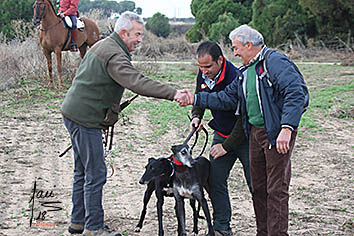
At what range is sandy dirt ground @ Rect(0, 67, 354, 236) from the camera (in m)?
4.80

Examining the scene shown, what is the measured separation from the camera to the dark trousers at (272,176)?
3666mm

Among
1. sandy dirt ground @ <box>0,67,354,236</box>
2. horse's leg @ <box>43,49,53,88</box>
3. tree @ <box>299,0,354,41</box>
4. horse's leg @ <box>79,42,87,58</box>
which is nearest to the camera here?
sandy dirt ground @ <box>0,67,354,236</box>

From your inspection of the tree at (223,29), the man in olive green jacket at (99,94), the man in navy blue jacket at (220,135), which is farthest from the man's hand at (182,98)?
the tree at (223,29)

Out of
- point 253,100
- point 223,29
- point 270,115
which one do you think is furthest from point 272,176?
point 223,29

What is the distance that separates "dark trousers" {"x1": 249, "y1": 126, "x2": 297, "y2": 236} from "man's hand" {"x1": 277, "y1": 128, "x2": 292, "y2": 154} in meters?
0.12

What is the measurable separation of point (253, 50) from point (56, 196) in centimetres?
318

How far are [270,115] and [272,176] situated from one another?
1.69ft

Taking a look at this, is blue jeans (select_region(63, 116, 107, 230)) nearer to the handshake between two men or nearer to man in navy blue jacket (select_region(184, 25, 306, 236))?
the handshake between two men

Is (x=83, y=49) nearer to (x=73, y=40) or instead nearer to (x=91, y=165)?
(x=73, y=40)

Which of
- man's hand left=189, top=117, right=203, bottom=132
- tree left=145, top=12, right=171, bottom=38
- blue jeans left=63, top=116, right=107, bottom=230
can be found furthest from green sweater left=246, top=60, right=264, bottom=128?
tree left=145, top=12, right=171, bottom=38

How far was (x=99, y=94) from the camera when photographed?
3994 millimetres

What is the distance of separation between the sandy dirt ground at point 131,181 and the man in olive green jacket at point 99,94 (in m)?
0.70

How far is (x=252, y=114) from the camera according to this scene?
12.5 ft

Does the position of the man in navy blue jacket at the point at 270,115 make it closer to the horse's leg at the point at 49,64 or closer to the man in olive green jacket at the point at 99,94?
the man in olive green jacket at the point at 99,94
